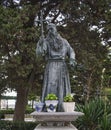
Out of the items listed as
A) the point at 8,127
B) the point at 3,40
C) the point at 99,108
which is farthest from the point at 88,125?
the point at 3,40

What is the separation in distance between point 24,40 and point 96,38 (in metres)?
3.55

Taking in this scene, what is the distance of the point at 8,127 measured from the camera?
1307cm

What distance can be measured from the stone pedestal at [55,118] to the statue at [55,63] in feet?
2.48

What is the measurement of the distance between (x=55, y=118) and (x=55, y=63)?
151 cm

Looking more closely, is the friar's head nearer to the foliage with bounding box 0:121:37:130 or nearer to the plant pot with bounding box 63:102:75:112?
the plant pot with bounding box 63:102:75:112

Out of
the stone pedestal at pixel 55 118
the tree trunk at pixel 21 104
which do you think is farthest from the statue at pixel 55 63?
the tree trunk at pixel 21 104

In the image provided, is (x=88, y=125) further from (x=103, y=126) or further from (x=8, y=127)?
(x=8, y=127)

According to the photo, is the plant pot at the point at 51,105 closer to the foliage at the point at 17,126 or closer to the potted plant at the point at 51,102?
the potted plant at the point at 51,102

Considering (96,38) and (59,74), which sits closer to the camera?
(59,74)

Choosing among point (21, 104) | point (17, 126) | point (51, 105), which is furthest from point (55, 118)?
point (21, 104)

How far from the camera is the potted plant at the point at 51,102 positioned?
7.71m

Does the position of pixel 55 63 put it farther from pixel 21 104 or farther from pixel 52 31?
pixel 21 104

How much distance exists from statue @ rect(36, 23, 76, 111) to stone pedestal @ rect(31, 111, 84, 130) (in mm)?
756

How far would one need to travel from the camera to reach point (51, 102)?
7.75 meters
